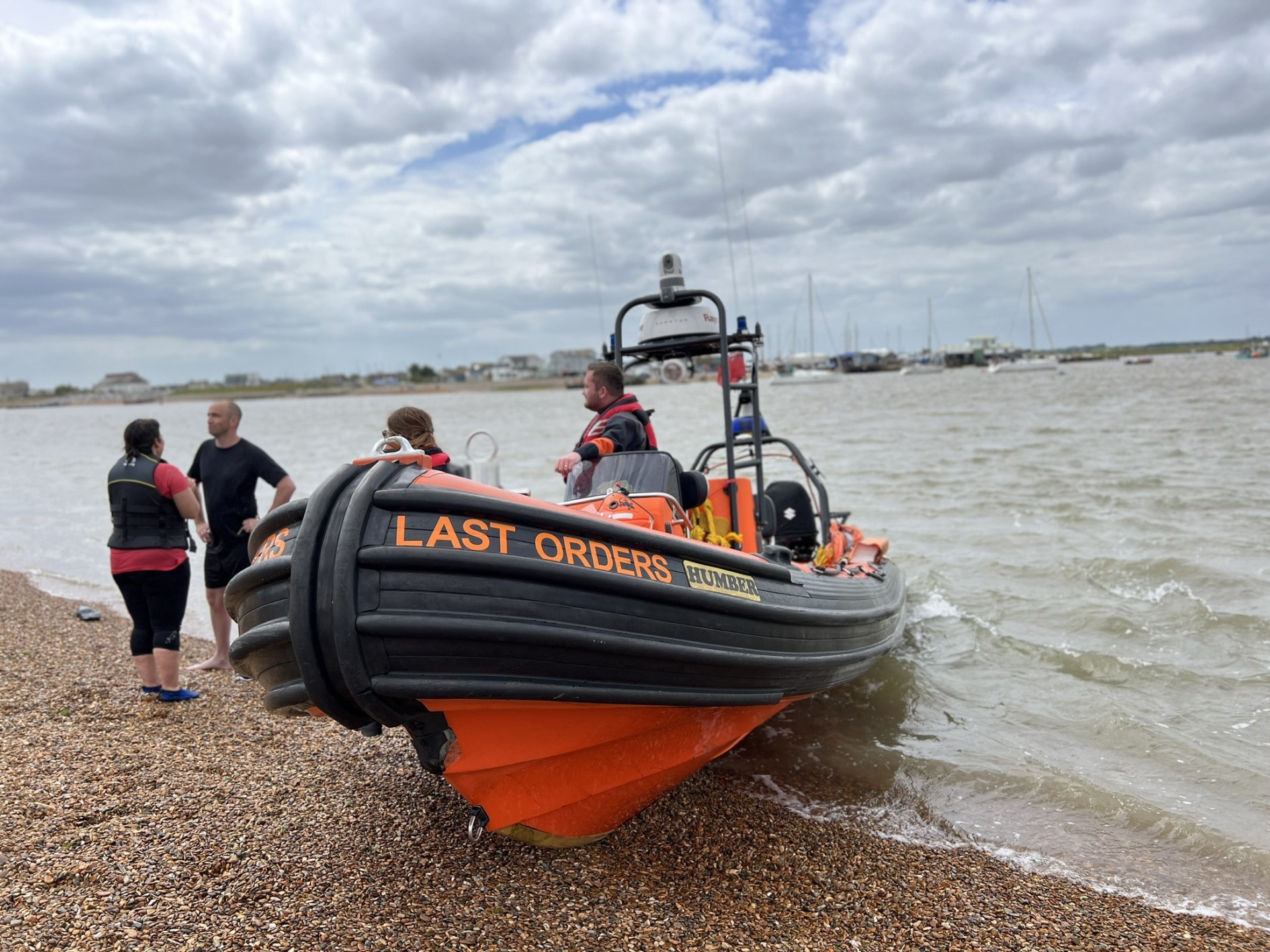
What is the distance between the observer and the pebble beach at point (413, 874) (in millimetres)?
2664

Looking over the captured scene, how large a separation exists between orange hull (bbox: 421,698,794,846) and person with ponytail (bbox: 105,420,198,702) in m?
2.60

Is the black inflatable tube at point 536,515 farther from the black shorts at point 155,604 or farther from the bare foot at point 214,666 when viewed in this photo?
the bare foot at point 214,666

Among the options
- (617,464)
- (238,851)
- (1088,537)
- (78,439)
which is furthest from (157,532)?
(78,439)

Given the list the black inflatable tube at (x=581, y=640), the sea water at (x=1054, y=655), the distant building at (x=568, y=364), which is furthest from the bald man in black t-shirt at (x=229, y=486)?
the distant building at (x=568, y=364)

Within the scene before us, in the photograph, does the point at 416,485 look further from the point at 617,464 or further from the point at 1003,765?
the point at 1003,765

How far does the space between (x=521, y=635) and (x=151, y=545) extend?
296 cm

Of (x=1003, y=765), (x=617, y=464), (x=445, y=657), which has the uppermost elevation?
(x=617, y=464)

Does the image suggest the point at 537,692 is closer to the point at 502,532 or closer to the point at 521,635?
the point at 521,635

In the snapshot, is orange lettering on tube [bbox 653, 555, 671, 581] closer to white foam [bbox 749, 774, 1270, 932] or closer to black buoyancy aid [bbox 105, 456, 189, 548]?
white foam [bbox 749, 774, 1270, 932]

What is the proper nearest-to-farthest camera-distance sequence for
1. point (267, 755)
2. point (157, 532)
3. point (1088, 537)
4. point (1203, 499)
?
point (267, 755), point (157, 532), point (1088, 537), point (1203, 499)

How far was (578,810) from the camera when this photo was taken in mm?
3113

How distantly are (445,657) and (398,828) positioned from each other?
129cm

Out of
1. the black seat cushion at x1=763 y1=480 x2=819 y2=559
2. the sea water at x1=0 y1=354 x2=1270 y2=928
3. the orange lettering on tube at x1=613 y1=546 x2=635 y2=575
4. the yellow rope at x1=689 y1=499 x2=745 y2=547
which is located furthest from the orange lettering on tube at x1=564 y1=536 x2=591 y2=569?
the black seat cushion at x1=763 y1=480 x2=819 y2=559

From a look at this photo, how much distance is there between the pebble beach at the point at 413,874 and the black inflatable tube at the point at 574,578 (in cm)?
98
